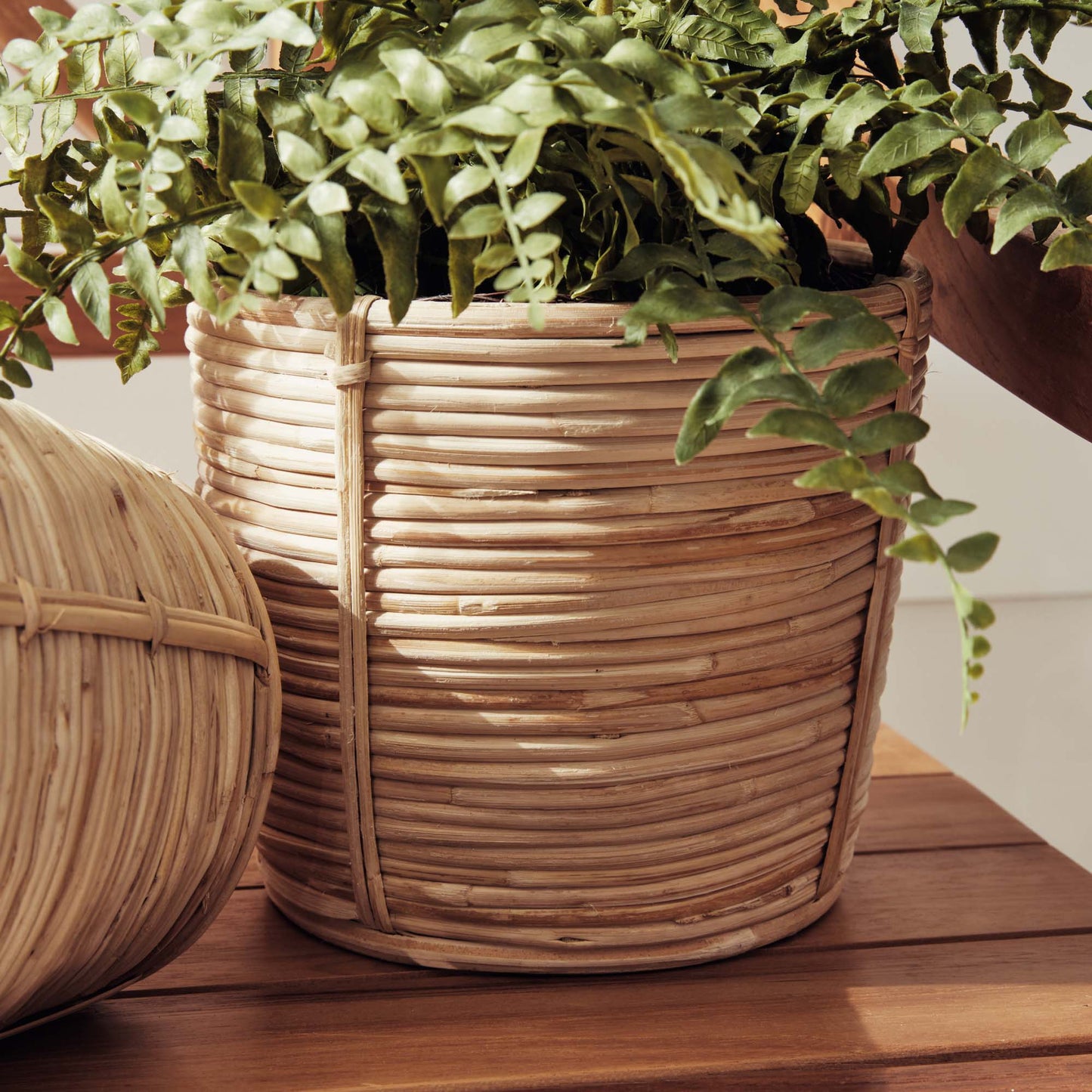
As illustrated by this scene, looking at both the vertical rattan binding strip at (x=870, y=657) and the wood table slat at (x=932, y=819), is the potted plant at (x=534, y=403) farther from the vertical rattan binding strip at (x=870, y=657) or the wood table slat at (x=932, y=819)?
the wood table slat at (x=932, y=819)

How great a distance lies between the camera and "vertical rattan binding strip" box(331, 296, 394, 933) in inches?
21.8

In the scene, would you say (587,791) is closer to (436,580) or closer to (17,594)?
(436,580)

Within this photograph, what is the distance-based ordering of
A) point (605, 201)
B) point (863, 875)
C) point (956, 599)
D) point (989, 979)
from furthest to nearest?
point (863, 875) < point (989, 979) < point (605, 201) < point (956, 599)

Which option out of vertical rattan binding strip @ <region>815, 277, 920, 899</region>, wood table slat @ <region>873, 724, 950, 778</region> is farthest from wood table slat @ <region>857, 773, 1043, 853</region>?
vertical rattan binding strip @ <region>815, 277, 920, 899</region>

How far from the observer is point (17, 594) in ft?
1.53

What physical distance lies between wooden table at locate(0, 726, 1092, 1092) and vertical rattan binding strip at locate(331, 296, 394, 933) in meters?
0.06

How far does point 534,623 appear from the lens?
566 mm

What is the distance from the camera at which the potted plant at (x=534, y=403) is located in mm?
484

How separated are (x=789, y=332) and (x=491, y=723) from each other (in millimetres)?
225

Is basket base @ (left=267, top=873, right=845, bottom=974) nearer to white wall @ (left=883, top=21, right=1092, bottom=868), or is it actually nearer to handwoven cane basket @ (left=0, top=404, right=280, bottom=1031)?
handwoven cane basket @ (left=0, top=404, right=280, bottom=1031)

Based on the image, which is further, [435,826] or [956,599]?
[435,826]

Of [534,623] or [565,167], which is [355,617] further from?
[565,167]

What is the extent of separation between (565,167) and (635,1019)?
0.39m

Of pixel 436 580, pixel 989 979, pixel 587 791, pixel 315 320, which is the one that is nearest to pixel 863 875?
pixel 989 979
